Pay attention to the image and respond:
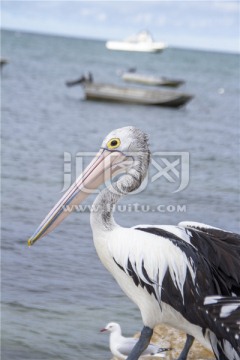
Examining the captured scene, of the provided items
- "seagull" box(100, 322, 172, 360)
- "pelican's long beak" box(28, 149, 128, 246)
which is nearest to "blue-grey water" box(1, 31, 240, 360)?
"seagull" box(100, 322, 172, 360)

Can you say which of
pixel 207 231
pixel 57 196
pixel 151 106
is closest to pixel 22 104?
pixel 151 106

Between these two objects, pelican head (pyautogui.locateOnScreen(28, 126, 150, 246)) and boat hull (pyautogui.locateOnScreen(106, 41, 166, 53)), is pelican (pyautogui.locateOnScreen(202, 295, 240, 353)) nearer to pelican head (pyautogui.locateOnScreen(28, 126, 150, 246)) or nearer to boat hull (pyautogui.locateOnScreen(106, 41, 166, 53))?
pelican head (pyautogui.locateOnScreen(28, 126, 150, 246))

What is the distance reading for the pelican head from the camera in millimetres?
4480

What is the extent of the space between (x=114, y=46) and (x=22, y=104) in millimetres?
61231

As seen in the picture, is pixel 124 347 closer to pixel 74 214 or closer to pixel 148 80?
pixel 74 214

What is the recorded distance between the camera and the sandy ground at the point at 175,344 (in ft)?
15.9

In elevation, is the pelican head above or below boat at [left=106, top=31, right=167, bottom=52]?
below

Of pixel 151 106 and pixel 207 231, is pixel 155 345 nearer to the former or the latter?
pixel 207 231

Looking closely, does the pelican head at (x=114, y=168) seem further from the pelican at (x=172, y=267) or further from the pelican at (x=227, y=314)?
the pelican at (x=227, y=314)

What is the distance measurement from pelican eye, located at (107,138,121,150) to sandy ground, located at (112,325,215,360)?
1308 millimetres

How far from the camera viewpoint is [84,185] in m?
4.58

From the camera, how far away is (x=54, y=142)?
16.4 m

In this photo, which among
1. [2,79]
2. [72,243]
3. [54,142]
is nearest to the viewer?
[72,243]

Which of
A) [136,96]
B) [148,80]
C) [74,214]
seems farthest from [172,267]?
[148,80]
